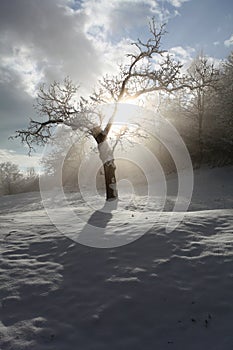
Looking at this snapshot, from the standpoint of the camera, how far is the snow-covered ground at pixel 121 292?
13.2 ft

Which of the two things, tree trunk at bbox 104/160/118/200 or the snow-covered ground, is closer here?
the snow-covered ground

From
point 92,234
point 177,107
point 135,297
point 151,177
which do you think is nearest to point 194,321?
point 135,297

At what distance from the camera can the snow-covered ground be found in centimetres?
404

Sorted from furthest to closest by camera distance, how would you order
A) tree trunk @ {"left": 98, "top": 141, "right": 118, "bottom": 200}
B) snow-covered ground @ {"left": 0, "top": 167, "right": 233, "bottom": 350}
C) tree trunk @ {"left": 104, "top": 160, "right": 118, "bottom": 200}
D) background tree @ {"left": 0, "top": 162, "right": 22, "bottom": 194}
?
background tree @ {"left": 0, "top": 162, "right": 22, "bottom": 194} → tree trunk @ {"left": 104, "top": 160, "right": 118, "bottom": 200} → tree trunk @ {"left": 98, "top": 141, "right": 118, "bottom": 200} → snow-covered ground @ {"left": 0, "top": 167, "right": 233, "bottom": 350}

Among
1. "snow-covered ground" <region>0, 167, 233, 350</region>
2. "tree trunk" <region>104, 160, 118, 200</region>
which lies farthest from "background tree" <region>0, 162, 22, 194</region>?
"snow-covered ground" <region>0, 167, 233, 350</region>

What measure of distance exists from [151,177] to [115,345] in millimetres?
28823

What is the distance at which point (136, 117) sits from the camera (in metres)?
17.7

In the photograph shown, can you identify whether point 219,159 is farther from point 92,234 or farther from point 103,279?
point 103,279

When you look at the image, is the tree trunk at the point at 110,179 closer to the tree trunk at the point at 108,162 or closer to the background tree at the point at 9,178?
the tree trunk at the point at 108,162

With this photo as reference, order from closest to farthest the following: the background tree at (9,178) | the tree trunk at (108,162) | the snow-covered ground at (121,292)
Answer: the snow-covered ground at (121,292)
the tree trunk at (108,162)
the background tree at (9,178)

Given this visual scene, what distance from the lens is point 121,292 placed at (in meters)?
5.04

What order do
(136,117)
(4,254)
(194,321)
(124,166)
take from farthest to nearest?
(124,166)
(136,117)
(4,254)
(194,321)

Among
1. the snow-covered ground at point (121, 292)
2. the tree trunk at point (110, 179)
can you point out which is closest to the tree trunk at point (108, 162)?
the tree trunk at point (110, 179)

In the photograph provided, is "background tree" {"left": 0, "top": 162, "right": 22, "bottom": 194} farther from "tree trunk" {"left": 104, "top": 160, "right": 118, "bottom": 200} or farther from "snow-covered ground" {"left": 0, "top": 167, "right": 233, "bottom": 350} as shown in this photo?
"snow-covered ground" {"left": 0, "top": 167, "right": 233, "bottom": 350}
